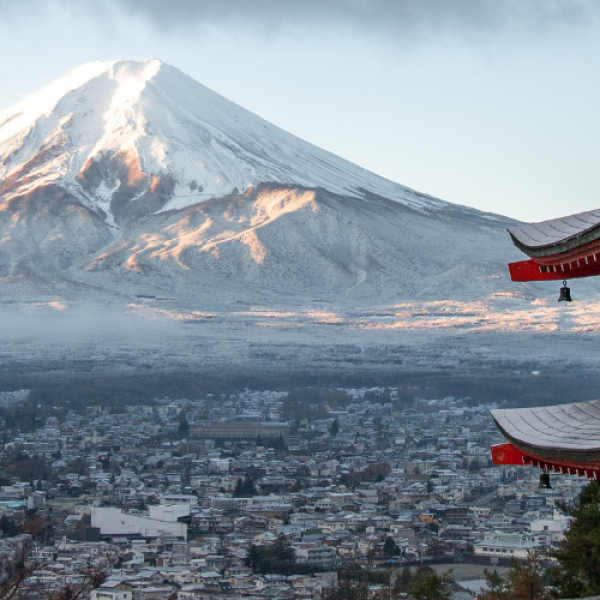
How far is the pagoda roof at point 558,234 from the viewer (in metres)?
6.45

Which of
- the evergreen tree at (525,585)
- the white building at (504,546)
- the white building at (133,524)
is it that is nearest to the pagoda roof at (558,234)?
the evergreen tree at (525,585)

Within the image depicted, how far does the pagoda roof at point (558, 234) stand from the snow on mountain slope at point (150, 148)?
81.7 meters

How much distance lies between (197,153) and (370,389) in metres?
36.6

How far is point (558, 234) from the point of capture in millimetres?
6930

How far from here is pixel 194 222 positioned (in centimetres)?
8662

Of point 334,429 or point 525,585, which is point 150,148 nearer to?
point 334,429

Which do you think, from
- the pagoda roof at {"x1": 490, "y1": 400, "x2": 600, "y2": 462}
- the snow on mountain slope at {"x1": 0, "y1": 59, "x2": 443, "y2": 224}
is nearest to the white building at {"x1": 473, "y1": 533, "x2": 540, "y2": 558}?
the pagoda roof at {"x1": 490, "y1": 400, "x2": 600, "y2": 462}

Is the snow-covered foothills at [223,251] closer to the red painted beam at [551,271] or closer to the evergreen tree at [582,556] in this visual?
the evergreen tree at [582,556]

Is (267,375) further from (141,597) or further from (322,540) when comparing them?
(141,597)

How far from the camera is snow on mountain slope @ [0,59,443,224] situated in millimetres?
90375

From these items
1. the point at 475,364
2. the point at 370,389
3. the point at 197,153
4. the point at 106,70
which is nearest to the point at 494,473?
the point at 370,389

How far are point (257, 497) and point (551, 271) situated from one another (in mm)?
23854

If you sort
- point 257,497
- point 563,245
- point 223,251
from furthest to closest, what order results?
point 223,251 → point 257,497 → point 563,245

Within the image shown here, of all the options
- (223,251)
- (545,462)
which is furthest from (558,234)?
(223,251)
